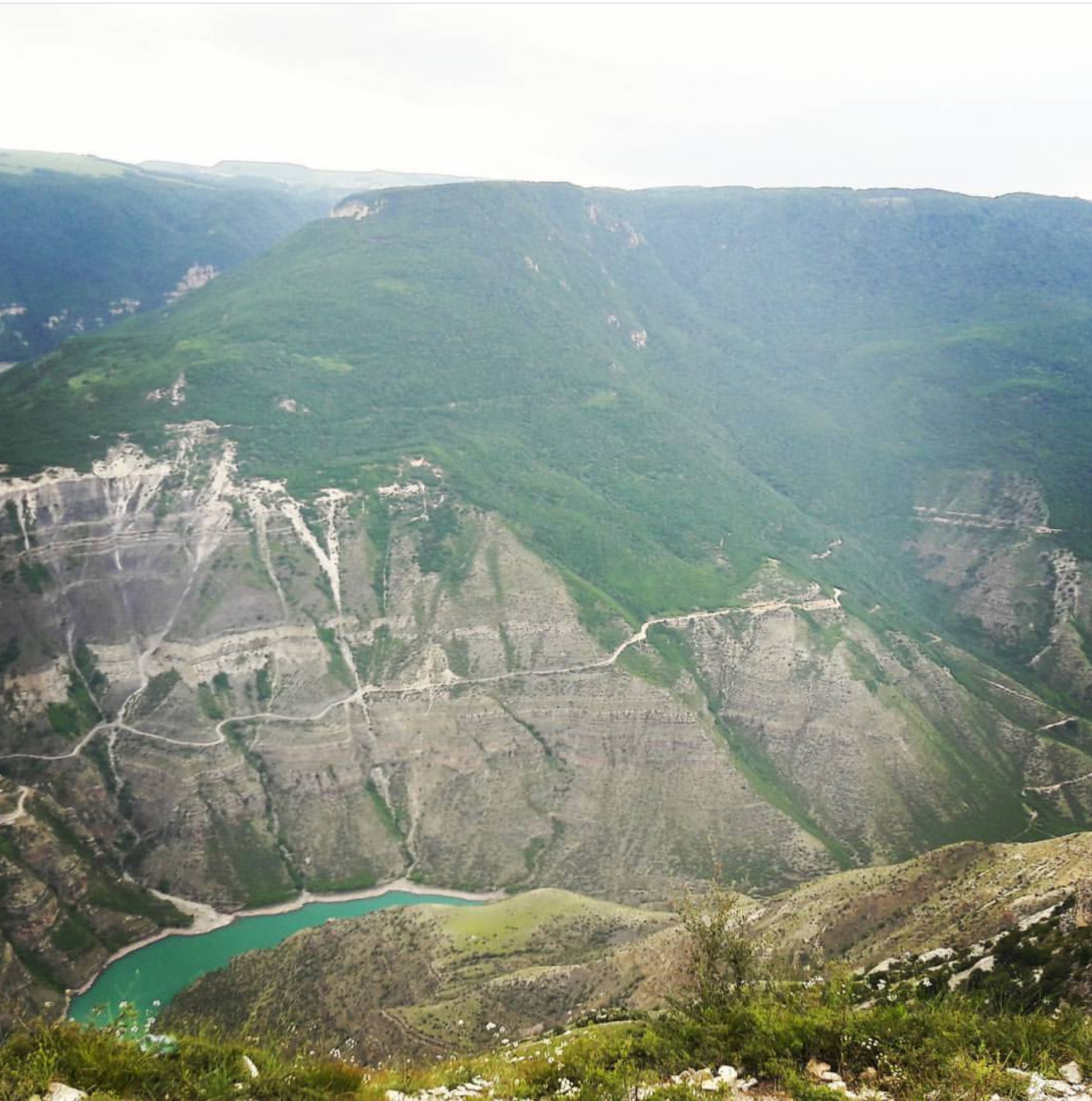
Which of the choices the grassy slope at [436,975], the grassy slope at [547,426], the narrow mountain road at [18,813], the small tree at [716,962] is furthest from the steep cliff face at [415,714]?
the small tree at [716,962]

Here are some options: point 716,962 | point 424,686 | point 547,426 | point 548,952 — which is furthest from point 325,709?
point 716,962

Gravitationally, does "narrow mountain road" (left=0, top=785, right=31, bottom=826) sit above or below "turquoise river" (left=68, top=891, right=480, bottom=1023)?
above

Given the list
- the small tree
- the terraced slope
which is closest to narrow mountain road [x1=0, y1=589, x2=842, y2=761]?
the terraced slope

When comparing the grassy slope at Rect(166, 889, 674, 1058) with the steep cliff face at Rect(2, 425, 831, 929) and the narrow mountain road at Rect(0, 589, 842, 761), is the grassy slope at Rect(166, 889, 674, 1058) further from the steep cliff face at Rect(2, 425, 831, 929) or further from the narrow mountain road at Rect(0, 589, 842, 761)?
the narrow mountain road at Rect(0, 589, 842, 761)

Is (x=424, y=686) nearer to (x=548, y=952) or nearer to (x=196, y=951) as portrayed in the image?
(x=196, y=951)

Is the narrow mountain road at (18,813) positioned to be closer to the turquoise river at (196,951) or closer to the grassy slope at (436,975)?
the turquoise river at (196,951)

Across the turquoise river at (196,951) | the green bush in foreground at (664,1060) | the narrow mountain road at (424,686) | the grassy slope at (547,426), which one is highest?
the grassy slope at (547,426)

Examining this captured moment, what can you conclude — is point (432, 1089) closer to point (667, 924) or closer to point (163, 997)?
point (667, 924)

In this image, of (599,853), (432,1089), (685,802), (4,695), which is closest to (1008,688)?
(685,802)
